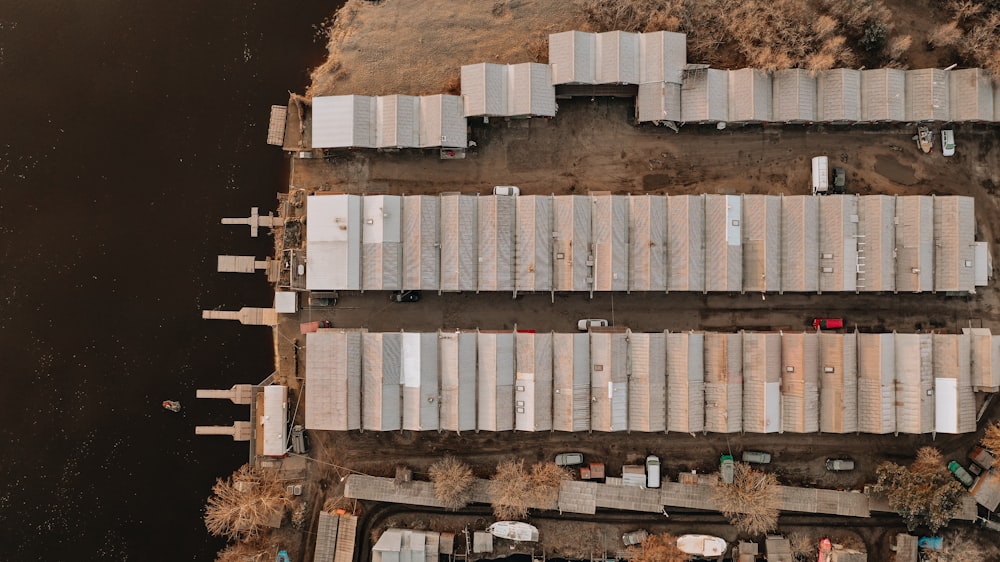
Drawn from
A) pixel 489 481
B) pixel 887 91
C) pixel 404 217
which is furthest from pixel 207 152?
pixel 887 91

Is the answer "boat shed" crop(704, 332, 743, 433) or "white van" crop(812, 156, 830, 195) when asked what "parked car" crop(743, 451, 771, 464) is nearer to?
"boat shed" crop(704, 332, 743, 433)

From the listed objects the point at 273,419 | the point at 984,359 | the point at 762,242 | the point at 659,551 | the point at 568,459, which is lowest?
the point at 659,551

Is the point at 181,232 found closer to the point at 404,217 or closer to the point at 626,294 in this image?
the point at 404,217

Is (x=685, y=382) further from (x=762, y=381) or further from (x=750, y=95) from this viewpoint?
(x=750, y=95)

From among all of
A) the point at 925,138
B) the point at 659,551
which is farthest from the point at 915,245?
the point at 659,551

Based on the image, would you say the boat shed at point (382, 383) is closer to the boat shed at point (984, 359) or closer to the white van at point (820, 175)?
the white van at point (820, 175)
